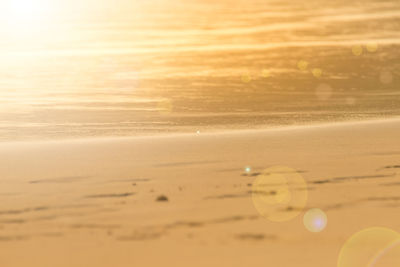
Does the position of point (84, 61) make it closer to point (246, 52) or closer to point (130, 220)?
point (246, 52)

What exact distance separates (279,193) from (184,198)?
3.34 feet

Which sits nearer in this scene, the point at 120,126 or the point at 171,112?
the point at 120,126

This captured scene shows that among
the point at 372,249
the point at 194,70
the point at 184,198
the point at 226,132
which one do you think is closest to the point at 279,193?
the point at 184,198

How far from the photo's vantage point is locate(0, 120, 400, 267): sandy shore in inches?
240

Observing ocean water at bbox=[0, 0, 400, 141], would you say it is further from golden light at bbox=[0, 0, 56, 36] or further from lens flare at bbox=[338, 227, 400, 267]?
lens flare at bbox=[338, 227, 400, 267]

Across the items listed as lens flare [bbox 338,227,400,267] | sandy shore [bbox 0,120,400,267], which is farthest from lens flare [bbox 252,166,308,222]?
lens flare [bbox 338,227,400,267]

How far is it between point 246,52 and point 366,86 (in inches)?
213

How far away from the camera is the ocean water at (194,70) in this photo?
546 inches

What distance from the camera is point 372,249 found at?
20.2ft

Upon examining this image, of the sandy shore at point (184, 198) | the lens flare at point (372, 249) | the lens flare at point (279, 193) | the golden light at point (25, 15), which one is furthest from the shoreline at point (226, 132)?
the golden light at point (25, 15)

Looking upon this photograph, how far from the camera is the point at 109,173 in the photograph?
9.02m

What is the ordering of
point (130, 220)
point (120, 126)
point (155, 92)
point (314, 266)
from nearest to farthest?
1. point (314, 266)
2. point (130, 220)
3. point (120, 126)
4. point (155, 92)

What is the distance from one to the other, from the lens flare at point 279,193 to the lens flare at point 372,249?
0.80 m

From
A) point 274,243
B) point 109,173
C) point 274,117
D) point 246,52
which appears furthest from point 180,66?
point 274,243
